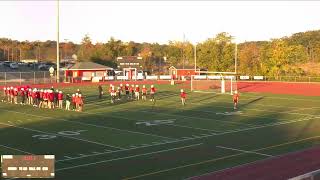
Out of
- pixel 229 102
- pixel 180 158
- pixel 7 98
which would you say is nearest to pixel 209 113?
pixel 229 102

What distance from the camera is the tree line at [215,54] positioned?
269 ft

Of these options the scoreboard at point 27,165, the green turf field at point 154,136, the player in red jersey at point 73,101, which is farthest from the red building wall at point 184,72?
the scoreboard at point 27,165

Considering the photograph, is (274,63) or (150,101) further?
(274,63)

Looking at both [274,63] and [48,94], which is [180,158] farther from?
[274,63]

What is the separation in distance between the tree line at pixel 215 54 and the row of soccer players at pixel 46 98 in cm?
5034

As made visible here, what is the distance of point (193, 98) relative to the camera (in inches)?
1736

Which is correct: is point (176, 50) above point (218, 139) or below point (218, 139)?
above

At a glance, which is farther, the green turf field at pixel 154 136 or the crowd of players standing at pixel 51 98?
the crowd of players standing at pixel 51 98

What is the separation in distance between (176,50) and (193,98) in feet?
277

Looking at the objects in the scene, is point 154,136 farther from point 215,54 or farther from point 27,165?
point 215,54

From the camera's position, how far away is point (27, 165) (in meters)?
11.1

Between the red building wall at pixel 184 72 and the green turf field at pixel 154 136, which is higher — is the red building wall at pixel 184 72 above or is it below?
above

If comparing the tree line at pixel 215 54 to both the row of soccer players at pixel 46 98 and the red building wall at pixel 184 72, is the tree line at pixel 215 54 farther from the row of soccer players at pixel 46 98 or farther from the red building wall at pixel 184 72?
the row of soccer players at pixel 46 98

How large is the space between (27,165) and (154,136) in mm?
12572
